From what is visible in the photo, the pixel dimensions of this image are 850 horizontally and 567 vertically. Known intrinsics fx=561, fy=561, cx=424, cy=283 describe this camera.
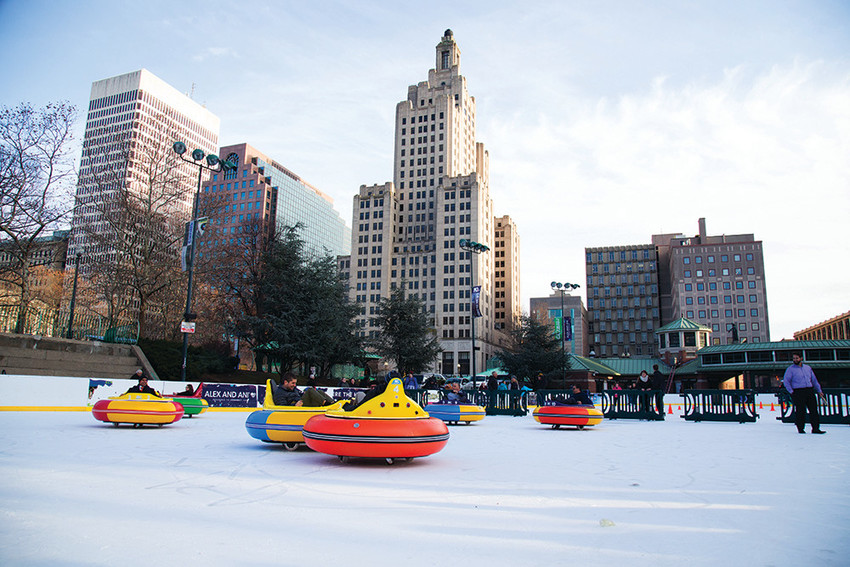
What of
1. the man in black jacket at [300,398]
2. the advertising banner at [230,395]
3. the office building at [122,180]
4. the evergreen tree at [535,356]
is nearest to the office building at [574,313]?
the evergreen tree at [535,356]

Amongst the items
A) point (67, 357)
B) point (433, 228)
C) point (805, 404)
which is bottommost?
point (805, 404)

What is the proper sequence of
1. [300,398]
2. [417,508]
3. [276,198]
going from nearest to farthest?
1. [417,508]
2. [300,398]
3. [276,198]

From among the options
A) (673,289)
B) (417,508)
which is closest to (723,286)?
(673,289)

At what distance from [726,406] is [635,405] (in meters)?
3.24

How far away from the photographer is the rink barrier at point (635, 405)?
2161cm

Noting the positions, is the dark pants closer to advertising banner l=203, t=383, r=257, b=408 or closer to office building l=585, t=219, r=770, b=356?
advertising banner l=203, t=383, r=257, b=408

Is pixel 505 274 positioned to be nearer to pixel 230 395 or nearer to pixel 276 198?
pixel 276 198

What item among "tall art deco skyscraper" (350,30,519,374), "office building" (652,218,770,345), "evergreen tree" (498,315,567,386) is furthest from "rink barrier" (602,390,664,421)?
"office building" (652,218,770,345)

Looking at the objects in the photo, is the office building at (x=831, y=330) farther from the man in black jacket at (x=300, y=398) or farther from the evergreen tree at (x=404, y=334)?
the man in black jacket at (x=300, y=398)

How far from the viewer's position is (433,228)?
114375 millimetres

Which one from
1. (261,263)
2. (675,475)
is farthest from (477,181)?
(675,475)

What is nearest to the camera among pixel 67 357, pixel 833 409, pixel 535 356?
pixel 833 409

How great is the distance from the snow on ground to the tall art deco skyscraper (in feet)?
315

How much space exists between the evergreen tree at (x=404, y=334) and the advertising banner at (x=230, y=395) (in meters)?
27.3
